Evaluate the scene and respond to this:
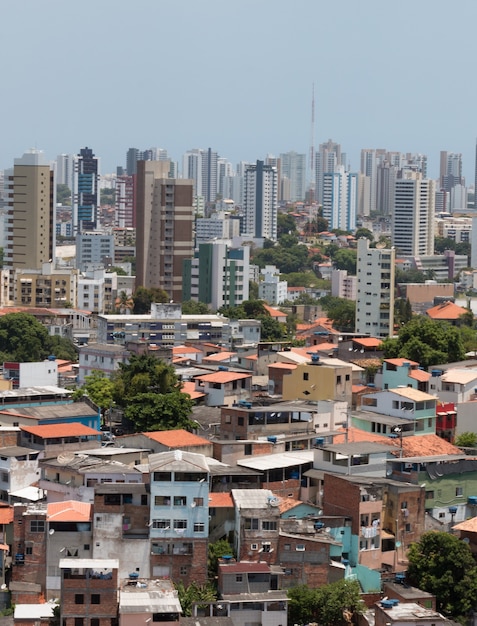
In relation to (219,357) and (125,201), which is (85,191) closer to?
(125,201)

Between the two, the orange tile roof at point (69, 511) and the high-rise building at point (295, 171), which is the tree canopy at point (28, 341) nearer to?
the orange tile roof at point (69, 511)

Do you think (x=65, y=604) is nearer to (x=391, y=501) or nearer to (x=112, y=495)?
(x=112, y=495)

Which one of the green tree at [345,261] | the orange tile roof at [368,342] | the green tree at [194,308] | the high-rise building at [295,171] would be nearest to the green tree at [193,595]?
the orange tile roof at [368,342]

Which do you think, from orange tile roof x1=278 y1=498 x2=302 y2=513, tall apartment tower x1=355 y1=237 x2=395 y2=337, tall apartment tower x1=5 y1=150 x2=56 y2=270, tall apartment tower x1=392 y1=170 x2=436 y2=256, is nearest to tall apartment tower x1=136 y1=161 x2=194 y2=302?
tall apartment tower x1=5 y1=150 x2=56 y2=270

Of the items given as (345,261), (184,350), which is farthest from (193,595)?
(345,261)

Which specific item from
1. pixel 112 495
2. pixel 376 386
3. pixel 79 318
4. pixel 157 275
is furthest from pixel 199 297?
pixel 112 495

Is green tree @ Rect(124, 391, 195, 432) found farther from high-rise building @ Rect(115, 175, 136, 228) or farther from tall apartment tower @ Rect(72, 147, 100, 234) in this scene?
high-rise building @ Rect(115, 175, 136, 228)
